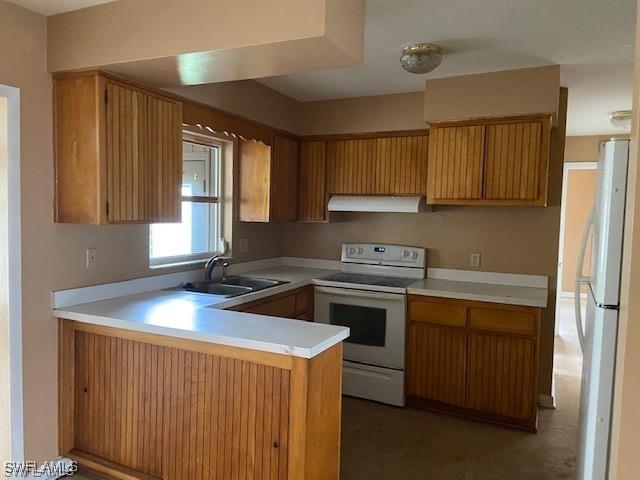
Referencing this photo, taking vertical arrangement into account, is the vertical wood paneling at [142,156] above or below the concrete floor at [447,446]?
above

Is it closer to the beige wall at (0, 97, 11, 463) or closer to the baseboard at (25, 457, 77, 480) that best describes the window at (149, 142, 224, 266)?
the beige wall at (0, 97, 11, 463)

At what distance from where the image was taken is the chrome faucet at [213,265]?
10.6 feet

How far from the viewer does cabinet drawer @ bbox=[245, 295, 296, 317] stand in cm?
298

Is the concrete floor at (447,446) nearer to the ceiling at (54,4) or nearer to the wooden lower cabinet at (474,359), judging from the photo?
the wooden lower cabinet at (474,359)

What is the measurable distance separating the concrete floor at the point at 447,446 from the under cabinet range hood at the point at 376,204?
5.08 ft

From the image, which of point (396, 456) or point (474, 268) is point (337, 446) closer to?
point (396, 456)

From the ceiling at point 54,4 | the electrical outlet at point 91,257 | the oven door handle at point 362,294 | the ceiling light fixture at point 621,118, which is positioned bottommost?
the oven door handle at point 362,294

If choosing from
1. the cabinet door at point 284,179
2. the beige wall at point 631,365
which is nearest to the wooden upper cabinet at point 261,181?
the cabinet door at point 284,179

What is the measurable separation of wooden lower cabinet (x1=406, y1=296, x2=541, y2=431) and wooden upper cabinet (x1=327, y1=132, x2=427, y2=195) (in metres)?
1.02

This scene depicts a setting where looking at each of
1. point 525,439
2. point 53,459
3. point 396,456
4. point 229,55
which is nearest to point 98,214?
point 229,55

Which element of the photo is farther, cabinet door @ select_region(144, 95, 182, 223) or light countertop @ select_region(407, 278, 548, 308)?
light countertop @ select_region(407, 278, 548, 308)

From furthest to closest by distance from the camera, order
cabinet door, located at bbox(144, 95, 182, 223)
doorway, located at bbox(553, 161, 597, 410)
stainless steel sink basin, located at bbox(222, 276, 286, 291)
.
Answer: doorway, located at bbox(553, 161, 597, 410) < stainless steel sink basin, located at bbox(222, 276, 286, 291) < cabinet door, located at bbox(144, 95, 182, 223)

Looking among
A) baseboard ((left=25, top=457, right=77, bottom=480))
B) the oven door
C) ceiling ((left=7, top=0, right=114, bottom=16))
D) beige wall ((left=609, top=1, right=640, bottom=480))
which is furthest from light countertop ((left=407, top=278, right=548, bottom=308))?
ceiling ((left=7, top=0, right=114, bottom=16))

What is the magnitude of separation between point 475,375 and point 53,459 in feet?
8.81
